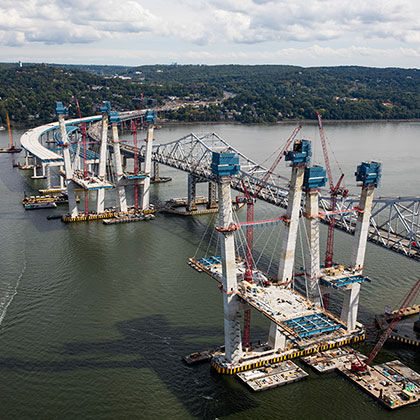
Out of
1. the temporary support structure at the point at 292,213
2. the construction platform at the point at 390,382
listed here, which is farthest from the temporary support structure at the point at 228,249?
the construction platform at the point at 390,382

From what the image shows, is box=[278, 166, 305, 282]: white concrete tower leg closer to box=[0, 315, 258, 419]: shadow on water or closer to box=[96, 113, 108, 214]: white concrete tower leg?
box=[0, 315, 258, 419]: shadow on water

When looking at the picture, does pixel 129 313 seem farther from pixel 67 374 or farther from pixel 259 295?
pixel 259 295

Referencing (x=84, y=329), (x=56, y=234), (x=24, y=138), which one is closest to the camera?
(x=84, y=329)

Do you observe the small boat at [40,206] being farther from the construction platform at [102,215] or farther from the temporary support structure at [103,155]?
the temporary support structure at [103,155]

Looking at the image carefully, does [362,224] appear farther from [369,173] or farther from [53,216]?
[53,216]

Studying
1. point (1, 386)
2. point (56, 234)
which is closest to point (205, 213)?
point (56, 234)

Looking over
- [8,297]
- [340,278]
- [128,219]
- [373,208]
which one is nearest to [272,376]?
[340,278]

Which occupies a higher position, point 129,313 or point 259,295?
point 259,295

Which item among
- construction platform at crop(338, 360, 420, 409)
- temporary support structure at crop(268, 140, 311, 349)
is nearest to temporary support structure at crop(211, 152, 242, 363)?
temporary support structure at crop(268, 140, 311, 349)
